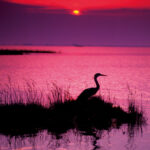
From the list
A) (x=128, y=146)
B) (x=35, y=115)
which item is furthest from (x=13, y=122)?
(x=128, y=146)

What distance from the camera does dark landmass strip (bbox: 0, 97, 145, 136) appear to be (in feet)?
37.6

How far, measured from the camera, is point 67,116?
12031mm

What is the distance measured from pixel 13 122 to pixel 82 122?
7.69 feet

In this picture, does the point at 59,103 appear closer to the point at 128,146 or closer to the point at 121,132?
the point at 121,132

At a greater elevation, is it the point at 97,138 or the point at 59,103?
the point at 59,103

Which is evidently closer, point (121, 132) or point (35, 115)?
point (121, 132)

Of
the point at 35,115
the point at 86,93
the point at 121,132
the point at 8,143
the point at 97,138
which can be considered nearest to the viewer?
the point at 8,143

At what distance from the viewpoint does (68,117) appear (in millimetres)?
12031

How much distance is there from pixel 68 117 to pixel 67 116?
5 centimetres

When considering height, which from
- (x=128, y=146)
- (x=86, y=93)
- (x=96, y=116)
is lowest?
(x=128, y=146)

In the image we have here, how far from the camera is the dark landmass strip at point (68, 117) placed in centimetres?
1145

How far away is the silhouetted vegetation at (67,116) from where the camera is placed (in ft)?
37.6

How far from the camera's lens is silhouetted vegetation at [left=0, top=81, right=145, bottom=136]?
11.5 m

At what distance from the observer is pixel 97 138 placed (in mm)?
10383
